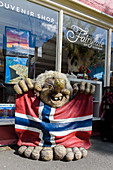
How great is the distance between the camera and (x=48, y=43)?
4.42m

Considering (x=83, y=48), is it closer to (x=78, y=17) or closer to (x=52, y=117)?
(x=78, y=17)

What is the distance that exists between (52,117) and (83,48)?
279 centimetres

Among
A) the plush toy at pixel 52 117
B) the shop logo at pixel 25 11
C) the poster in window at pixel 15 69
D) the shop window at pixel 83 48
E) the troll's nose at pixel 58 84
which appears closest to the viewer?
the troll's nose at pixel 58 84

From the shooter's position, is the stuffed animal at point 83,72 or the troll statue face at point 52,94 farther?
the stuffed animal at point 83,72

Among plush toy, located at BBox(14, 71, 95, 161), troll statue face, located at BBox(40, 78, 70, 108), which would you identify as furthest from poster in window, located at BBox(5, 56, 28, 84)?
troll statue face, located at BBox(40, 78, 70, 108)

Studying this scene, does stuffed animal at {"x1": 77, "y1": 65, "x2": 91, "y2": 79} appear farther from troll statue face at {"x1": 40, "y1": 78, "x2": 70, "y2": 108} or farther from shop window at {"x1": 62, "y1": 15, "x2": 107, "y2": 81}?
troll statue face at {"x1": 40, "y1": 78, "x2": 70, "y2": 108}

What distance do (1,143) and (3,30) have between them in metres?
2.53

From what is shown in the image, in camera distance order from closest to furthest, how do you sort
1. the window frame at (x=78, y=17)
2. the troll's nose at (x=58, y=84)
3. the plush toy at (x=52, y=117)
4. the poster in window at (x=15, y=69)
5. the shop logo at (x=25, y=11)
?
1. the troll's nose at (x=58, y=84)
2. the plush toy at (x=52, y=117)
3. the shop logo at (x=25, y=11)
4. the poster in window at (x=15, y=69)
5. the window frame at (x=78, y=17)

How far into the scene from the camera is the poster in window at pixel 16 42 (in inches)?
155

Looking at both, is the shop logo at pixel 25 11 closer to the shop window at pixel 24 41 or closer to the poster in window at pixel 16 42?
the shop window at pixel 24 41

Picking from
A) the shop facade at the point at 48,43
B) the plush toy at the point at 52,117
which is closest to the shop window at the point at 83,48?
the shop facade at the point at 48,43

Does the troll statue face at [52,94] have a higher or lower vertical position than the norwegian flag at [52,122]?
higher

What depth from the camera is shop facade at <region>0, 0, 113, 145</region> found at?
12.7ft

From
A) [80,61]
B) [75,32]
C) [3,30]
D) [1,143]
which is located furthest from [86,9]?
[1,143]
